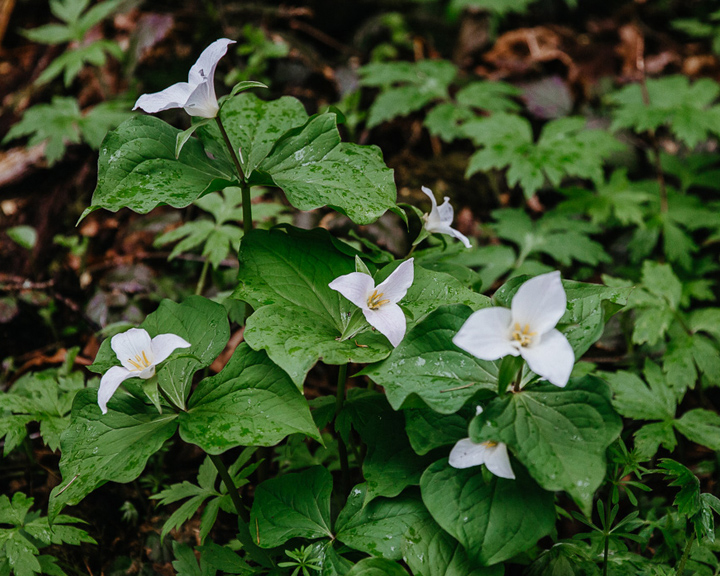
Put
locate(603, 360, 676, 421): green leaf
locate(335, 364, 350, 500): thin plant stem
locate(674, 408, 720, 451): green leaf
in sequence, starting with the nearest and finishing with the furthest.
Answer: locate(335, 364, 350, 500): thin plant stem < locate(674, 408, 720, 451): green leaf < locate(603, 360, 676, 421): green leaf

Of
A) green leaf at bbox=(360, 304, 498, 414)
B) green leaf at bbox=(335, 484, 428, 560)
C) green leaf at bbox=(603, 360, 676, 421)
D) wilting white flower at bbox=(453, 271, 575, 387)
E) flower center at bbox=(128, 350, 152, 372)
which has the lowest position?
green leaf at bbox=(603, 360, 676, 421)

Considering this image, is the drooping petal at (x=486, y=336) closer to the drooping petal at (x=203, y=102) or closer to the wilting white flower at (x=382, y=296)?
the wilting white flower at (x=382, y=296)

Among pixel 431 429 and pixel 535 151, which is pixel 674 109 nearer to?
pixel 535 151

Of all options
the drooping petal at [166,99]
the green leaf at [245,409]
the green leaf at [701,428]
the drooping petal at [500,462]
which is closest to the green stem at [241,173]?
the drooping petal at [166,99]

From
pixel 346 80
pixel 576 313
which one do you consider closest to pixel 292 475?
pixel 576 313

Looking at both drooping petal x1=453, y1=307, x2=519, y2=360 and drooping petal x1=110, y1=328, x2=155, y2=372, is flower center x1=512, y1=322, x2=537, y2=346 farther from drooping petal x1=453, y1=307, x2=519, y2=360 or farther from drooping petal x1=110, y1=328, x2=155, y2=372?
drooping petal x1=110, y1=328, x2=155, y2=372

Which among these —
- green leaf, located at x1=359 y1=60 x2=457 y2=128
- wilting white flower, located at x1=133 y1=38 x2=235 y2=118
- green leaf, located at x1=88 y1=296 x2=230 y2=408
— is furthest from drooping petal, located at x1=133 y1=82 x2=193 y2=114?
green leaf, located at x1=359 y1=60 x2=457 y2=128

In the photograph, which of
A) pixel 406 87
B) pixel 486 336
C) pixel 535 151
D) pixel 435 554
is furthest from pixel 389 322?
pixel 406 87

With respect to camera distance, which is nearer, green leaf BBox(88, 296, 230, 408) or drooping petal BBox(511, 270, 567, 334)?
drooping petal BBox(511, 270, 567, 334)
